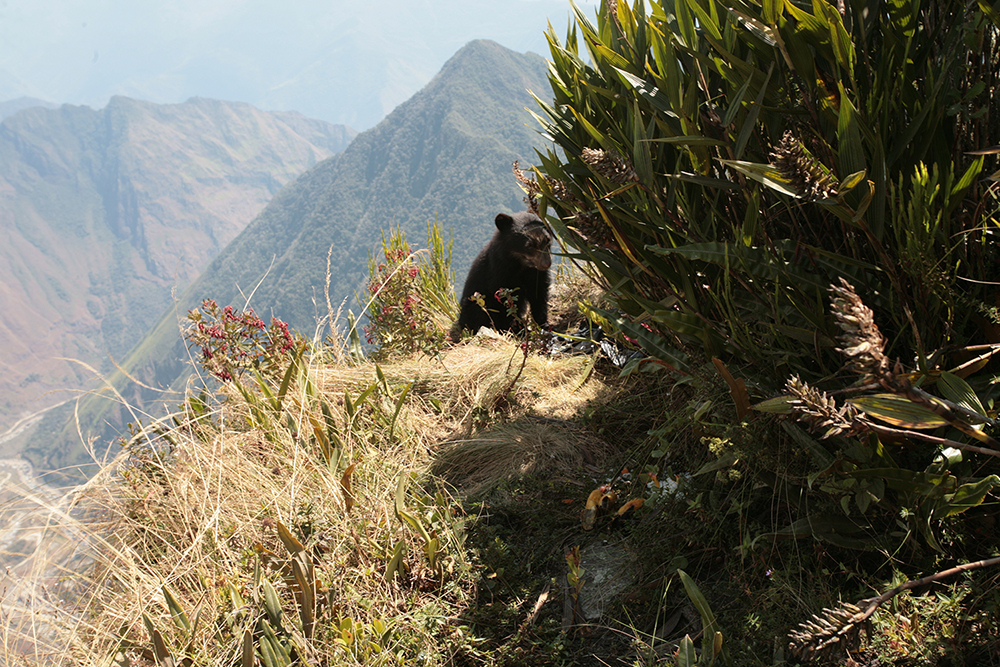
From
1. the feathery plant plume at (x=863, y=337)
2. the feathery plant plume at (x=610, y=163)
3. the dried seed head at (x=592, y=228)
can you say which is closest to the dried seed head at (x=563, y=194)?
the dried seed head at (x=592, y=228)

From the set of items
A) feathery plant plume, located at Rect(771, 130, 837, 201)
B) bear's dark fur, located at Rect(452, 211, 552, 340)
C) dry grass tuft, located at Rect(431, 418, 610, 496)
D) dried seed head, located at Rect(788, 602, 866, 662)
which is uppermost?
feathery plant plume, located at Rect(771, 130, 837, 201)

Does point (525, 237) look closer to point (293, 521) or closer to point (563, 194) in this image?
point (563, 194)

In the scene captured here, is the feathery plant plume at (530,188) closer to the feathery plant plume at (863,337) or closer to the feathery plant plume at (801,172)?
the feathery plant plume at (801,172)

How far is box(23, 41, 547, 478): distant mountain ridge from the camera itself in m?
75.2

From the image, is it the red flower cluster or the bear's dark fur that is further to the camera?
the bear's dark fur

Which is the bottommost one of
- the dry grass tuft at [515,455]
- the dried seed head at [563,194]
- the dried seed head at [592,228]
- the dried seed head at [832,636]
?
the dry grass tuft at [515,455]

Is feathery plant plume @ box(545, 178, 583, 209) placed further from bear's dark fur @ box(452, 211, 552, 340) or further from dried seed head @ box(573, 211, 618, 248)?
bear's dark fur @ box(452, 211, 552, 340)

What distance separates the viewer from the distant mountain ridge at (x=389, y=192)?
75.2 m

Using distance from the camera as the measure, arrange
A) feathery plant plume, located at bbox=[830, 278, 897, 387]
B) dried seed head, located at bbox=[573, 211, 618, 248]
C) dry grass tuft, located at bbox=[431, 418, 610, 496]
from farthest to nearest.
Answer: dry grass tuft, located at bbox=[431, 418, 610, 496], dried seed head, located at bbox=[573, 211, 618, 248], feathery plant plume, located at bbox=[830, 278, 897, 387]

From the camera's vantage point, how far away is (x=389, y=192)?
328 ft

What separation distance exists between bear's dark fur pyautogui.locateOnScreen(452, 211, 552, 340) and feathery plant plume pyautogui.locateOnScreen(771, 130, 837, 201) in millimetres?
3651

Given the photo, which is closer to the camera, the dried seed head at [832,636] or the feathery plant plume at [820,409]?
the feathery plant plume at [820,409]

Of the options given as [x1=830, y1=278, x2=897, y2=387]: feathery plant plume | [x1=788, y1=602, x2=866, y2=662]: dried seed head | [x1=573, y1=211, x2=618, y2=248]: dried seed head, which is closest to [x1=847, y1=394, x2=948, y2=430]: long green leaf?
[x1=830, y1=278, x2=897, y2=387]: feathery plant plume

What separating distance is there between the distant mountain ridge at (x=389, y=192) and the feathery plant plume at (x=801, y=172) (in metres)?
62.1
